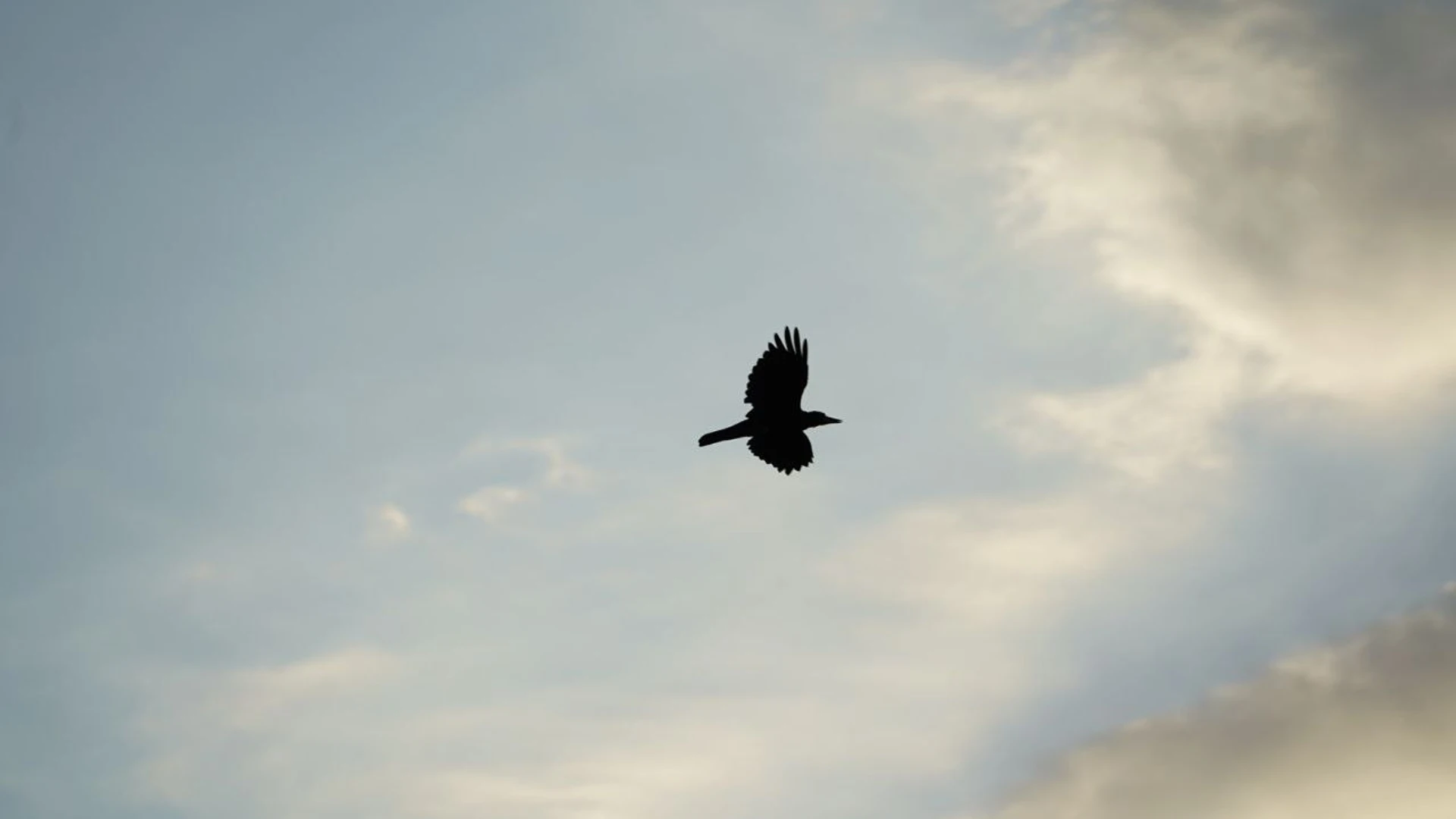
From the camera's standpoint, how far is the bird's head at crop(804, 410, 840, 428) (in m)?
62.9

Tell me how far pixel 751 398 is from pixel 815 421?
333 cm

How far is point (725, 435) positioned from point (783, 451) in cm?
247

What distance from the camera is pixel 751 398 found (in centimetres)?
6138

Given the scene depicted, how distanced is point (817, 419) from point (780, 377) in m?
3.44

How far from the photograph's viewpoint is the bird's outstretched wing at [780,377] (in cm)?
6022

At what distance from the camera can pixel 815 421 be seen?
6316 cm

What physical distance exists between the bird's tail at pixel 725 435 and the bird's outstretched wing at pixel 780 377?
138cm

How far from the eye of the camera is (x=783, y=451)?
2483 inches

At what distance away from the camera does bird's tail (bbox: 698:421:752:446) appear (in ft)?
205

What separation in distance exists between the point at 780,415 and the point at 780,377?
1.88 meters

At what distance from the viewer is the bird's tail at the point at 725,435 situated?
62.4 m

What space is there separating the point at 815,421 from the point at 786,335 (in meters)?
4.66

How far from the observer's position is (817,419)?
63156 millimetres

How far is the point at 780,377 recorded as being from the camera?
199 feet
